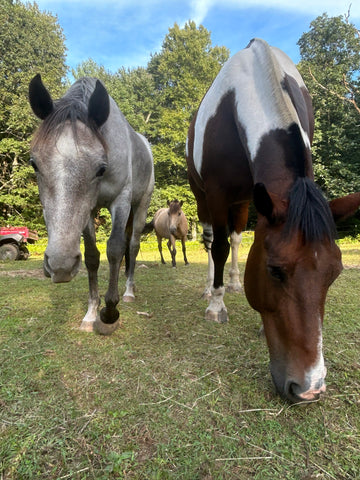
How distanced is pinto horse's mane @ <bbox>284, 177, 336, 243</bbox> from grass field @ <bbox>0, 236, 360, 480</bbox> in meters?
0.93

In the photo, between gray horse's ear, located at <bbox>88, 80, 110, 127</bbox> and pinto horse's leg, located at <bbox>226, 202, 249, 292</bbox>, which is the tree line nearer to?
pinto horse's leg, located at <bbox>226, 202, 249, 292</bbox>

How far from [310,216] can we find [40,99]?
1.81m

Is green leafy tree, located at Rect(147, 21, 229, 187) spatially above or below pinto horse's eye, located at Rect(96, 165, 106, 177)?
above

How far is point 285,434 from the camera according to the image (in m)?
1.32

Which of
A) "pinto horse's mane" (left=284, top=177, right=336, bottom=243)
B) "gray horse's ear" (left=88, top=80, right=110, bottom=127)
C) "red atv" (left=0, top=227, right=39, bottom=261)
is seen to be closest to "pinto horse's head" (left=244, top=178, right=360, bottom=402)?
"pinto horse's mane" (left=284, top=177, right=336, bottom=243)

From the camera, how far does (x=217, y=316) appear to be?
281cm

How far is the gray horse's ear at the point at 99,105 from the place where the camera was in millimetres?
1871

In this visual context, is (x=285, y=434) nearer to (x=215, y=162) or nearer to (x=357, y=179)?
(x=215, y=162)

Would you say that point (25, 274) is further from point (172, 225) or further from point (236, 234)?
point (236, 234)

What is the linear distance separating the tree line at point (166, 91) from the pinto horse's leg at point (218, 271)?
51.6 feet

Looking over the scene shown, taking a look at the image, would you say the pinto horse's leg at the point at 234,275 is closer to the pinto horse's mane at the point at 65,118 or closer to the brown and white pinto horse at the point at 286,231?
the brown and white pinto horse at the point at 286,231

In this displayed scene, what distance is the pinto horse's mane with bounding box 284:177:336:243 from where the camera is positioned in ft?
4.28

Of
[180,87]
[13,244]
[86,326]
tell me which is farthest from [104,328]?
[180,87]

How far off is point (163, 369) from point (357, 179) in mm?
18535
